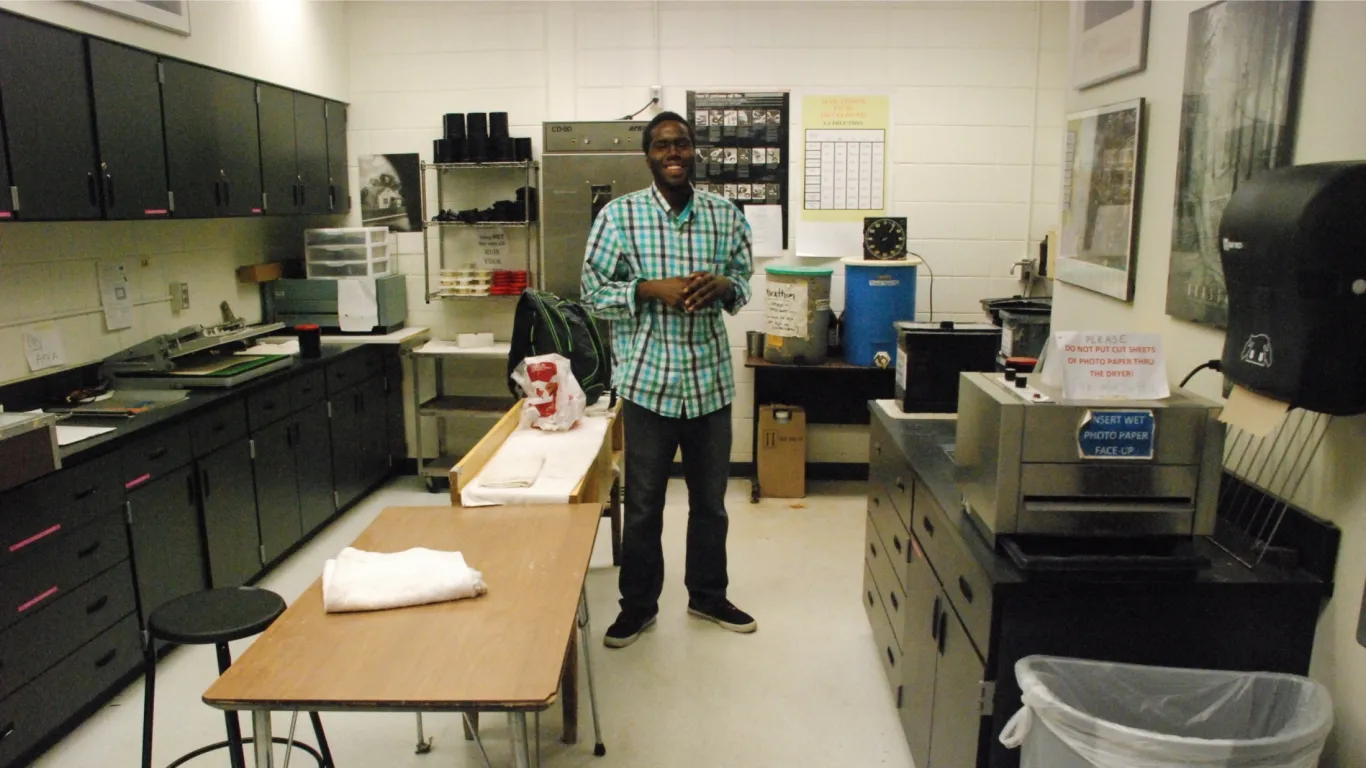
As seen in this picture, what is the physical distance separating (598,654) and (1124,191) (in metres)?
2.21

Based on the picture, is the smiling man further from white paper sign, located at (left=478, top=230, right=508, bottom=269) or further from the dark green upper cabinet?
white paper sign, located at (left=478, top=230, right=508, bottom=269)

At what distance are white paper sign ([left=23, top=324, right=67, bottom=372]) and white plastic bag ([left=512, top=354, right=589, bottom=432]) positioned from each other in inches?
66.8

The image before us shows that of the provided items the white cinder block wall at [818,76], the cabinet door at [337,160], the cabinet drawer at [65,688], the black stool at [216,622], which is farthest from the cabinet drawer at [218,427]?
the white cinder block wall at [818,76]

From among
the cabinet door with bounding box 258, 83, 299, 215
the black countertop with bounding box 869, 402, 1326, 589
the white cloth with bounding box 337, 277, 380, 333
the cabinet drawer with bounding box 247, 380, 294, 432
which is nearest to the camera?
the black countertop with bounding box 869, 402, 1326, 589

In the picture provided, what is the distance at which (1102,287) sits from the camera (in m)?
2.50

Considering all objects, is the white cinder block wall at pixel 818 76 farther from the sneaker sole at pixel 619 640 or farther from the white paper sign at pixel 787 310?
the sneaker sole at pixel 619 640

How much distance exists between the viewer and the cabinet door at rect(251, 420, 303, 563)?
141 inches

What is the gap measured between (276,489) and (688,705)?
2062 mm

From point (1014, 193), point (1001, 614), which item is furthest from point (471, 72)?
point (1001, 614)

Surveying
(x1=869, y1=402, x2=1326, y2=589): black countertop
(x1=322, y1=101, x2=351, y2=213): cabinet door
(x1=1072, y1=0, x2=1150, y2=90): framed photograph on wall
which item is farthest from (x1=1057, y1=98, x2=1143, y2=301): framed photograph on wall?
(x1=322, y1=101, x2=351, y2=213): cabinet door

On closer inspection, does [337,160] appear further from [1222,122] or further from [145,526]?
[1222,122]

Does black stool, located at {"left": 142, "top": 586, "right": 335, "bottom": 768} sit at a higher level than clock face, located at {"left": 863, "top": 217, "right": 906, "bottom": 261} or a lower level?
lower

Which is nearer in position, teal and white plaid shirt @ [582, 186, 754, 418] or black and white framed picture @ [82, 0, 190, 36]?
teal and white plaid shirt @ [582, 186, 754, 418]

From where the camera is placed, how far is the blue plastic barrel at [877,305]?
4387mm
